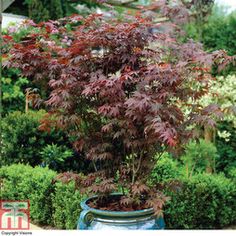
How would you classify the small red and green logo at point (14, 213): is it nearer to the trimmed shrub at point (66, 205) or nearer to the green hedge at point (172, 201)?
the green hedge at point (172, 201)

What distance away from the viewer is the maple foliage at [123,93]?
2.78 meters

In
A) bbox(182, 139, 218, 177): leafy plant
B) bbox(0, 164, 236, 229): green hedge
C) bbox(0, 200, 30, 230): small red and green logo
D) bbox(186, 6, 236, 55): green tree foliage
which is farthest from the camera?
bbox(186, 6, 236, 55): green tree foliage

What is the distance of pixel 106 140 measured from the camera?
3.09 metres

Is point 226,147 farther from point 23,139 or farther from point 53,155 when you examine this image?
point 23,139

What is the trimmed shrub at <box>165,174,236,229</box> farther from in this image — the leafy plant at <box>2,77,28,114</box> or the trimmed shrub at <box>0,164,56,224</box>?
the leafy plant at <box>2,77,28,114</box>

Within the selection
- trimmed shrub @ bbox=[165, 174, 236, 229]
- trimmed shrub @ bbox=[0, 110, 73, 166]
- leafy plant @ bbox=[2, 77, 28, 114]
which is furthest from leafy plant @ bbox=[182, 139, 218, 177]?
leafy plant @ bbox=[2, 77, 28, 114]

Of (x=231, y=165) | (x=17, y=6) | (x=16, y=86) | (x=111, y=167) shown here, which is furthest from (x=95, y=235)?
(x=17, y=6)

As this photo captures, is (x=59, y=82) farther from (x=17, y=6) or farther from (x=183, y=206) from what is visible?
(x=17, y=6)

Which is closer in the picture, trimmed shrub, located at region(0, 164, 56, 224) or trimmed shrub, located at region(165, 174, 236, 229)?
trimmed shrub, located at region(165, 174, 236, 229)

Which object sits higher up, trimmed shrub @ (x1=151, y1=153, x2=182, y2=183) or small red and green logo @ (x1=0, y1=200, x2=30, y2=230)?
trimmed shrub @ (x1=151, y1=153, x2=182, y2=183)

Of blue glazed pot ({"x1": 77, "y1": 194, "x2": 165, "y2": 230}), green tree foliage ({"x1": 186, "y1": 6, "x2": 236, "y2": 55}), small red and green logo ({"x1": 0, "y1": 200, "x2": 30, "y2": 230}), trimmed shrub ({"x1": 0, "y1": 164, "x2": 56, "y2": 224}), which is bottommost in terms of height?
small red and green logo ({"x1": 0, "y1": 200, "x2": 30, "y2": 230})

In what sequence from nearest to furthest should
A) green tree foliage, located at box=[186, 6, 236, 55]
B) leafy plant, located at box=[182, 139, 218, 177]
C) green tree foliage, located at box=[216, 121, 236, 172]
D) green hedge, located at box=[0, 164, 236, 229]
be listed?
green hedge, located at box=[0, 164, 236, 229] < leafy plant, located at box=[182, 139, 218, 177] < green tree foliage, located at box=[216, 121, 236, 172] < green tree foliage, located at box=[186, 6, 236, 55]

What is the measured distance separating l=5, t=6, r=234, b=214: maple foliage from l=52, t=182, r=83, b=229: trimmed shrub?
0.65 m

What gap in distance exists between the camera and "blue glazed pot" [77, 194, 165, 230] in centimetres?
277
